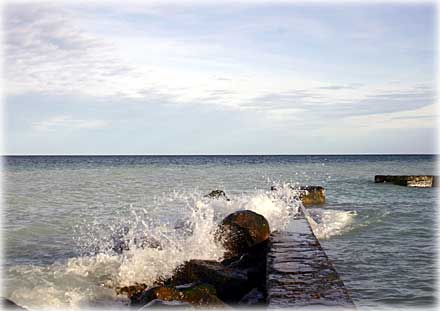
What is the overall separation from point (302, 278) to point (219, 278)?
1162 millimetres

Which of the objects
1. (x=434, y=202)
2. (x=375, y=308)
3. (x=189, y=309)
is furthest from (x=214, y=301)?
(x=434, y=202)

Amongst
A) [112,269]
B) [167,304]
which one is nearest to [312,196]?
[112,269]

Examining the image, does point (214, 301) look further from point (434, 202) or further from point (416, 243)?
point (434, 202)

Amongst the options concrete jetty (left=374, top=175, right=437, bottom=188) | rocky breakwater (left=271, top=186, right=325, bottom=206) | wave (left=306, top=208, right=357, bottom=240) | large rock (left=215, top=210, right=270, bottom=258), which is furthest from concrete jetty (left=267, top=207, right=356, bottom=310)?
concrete jetty (left=374, top=175, right=437, bottom=188)

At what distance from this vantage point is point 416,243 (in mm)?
10820

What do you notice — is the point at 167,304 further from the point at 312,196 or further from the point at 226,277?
the point at 312,196

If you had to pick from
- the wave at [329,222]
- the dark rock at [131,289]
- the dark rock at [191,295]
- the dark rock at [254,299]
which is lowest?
the dark rock at [131,289]

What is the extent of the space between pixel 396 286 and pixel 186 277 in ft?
9.83

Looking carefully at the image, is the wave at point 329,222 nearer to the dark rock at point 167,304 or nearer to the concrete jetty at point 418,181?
the dark rock at point 167,304

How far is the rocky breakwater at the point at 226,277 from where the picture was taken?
5168mm

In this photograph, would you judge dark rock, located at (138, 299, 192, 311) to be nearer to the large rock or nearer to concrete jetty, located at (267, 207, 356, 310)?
concrete jetty, located at (267, 207, 356, 310)

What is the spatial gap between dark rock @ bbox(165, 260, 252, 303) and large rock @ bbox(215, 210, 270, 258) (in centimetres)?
129

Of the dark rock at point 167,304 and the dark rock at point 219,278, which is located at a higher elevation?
the dark rock at point 167,304

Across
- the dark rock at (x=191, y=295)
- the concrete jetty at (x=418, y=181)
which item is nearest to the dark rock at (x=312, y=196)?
the concrete jetty at (x=418, y=181)
